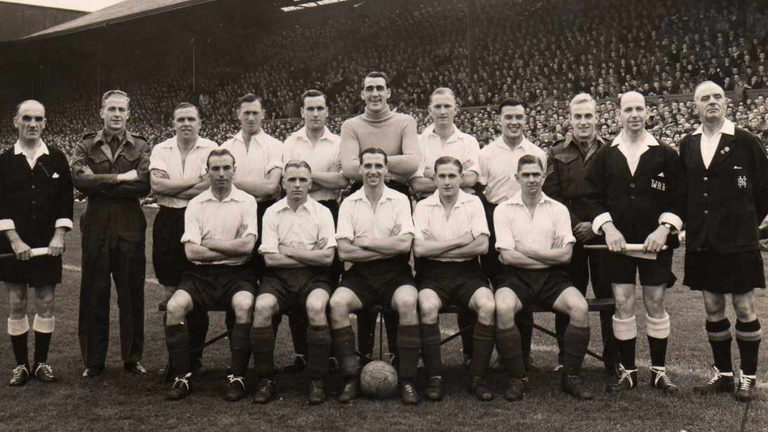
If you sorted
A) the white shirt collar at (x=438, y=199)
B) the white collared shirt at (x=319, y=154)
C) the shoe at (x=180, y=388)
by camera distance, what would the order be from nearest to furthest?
the shoe at (x=180, y=388) → the white shirt collar at (x=438, y=199) → the white collared shirt at (x=319, y=154)

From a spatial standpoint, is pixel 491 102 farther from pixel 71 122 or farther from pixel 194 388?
pixel 71 122

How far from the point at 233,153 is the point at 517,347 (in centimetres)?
272

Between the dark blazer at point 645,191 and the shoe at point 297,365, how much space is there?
8.66 ft

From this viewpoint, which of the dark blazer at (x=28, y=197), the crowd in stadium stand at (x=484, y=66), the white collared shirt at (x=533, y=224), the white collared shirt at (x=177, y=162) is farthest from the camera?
the crowd in stadium stand at (x=484, y=66)

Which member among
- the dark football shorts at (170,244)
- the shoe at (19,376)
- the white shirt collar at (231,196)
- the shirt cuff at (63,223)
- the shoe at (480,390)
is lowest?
the shoe at (480,390)

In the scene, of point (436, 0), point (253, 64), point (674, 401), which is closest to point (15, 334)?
point (674, 401)

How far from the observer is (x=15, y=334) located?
5539mm

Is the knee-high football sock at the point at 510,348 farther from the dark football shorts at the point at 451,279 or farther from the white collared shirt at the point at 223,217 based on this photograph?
the white collared shirt at the point at 223,217

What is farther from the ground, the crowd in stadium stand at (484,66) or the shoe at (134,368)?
the crowd in stadium stand at (484,66)

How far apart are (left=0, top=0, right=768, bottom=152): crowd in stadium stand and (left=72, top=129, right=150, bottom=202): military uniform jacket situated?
12182mm

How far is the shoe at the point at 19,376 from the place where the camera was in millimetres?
5406

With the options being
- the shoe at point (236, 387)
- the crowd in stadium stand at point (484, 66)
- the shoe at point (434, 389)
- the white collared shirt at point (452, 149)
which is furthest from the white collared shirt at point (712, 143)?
the crowd in stadium stand at point (484, 66)

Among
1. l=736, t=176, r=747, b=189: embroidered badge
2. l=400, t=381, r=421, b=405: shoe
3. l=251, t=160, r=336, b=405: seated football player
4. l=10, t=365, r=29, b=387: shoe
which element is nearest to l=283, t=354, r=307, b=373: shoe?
l=251, t=160, r=336, b=405: seated football player

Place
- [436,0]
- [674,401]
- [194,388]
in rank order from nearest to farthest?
[674,401] < [194,388] < [436,0]
